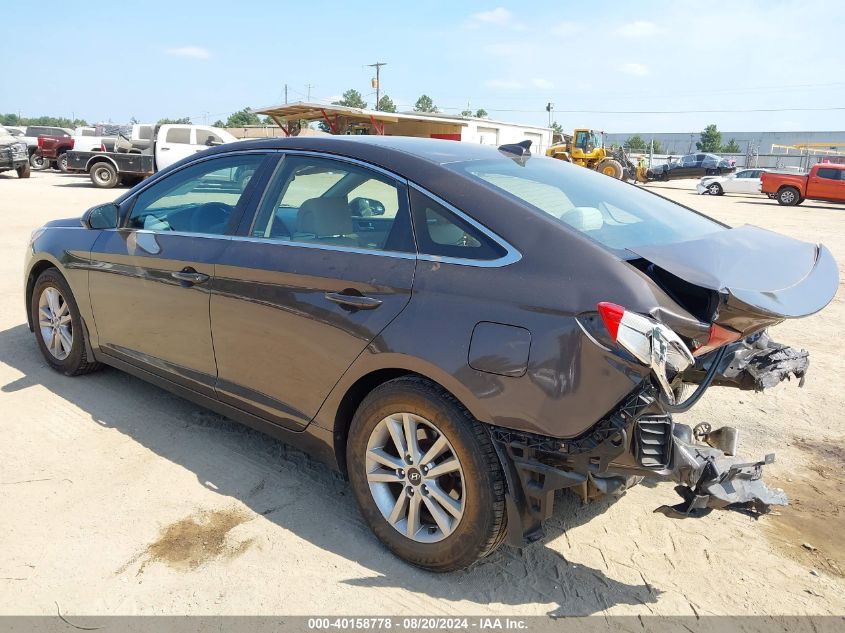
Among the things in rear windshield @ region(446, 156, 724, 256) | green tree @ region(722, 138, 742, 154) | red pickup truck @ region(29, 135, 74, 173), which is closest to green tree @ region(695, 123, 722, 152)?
green tree @ region(722, 138, 742, 154)

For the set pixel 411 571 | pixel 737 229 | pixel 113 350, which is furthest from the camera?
pixel 113 350

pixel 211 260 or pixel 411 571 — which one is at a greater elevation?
pixel 211 260

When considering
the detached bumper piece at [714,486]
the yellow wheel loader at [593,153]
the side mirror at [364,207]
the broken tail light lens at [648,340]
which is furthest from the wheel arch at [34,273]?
the yellow wheel loader at [593,153]

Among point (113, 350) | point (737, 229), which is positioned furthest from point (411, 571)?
point (113, 350)

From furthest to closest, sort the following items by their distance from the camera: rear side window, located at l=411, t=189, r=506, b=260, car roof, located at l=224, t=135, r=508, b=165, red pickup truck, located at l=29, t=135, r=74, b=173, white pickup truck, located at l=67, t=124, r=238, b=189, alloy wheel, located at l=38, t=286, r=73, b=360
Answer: red pickup truck, located at l=29, t=135, r=74, b=173
white pickup truck, located at l=67, t=124, r=238, b=189
alloy wheel, located at l=38, t=286, r=73, b=360
car roof, located at l=224, t=135, r=508, b=165
rear side window, located at l=411, t=189, r=506, b=260

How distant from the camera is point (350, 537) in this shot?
301cm

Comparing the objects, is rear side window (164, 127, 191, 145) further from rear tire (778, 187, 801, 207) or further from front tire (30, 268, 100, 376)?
rear tire (778, 187, 801, 207)

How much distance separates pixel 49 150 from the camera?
29219mm

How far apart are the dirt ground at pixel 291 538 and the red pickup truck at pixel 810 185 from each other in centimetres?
2463

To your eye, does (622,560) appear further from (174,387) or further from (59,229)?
(59,229)

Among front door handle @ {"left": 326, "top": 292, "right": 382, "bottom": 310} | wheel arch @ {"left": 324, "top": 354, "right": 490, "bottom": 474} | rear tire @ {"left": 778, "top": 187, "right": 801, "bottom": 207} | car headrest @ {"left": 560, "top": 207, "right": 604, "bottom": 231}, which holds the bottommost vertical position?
rear tire @ {"left": 778, "top": 187, "right": 801, "bottom": 207}

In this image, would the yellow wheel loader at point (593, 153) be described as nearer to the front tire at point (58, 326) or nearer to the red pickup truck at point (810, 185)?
the red pickup truck at point (810, 185)

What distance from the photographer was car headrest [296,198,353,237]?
317cm

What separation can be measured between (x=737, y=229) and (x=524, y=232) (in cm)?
132
